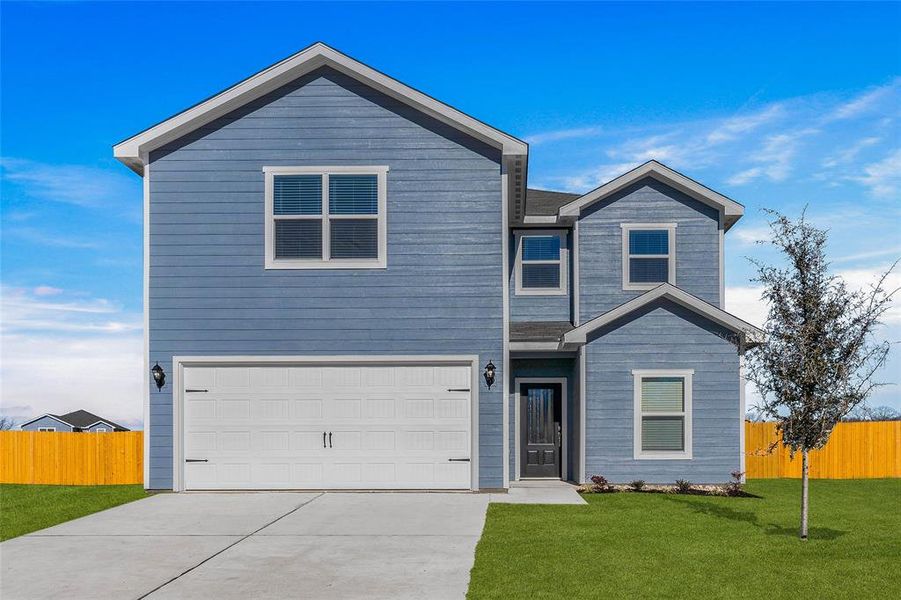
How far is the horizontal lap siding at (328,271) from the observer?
15273mm

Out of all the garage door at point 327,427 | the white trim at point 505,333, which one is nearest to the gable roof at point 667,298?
the white trim at point 505,333

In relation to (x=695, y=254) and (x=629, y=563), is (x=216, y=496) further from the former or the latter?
(x=695, y=254)

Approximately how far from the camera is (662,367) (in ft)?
55.1

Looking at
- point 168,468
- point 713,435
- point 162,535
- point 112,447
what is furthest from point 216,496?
point 713,435

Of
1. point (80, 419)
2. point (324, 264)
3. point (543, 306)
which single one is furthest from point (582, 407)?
point (80, 419)

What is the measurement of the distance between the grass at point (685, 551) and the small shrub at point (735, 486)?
109 centimetres

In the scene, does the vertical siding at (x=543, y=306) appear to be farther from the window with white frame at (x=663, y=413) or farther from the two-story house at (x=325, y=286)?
the two-story house at (x=325, y=286)

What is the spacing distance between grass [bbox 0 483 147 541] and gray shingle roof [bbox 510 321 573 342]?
8.07m

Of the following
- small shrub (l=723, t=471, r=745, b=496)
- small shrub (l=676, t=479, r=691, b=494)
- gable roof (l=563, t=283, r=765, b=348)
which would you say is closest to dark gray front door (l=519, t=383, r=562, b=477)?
gable roof (l=563, t=283, r=765, b=348)

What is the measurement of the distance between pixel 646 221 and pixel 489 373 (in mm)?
6182

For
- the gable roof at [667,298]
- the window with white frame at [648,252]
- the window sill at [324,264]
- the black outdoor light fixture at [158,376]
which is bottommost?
the black outdoor light fixture at [158,376]

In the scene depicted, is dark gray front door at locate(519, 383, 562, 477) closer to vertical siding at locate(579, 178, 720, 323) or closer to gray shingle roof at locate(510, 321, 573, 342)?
gray shingle roof at locate(510, 321, 573, 342)

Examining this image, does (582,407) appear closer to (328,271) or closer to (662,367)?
(662,367)

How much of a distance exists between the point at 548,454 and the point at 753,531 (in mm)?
7129
